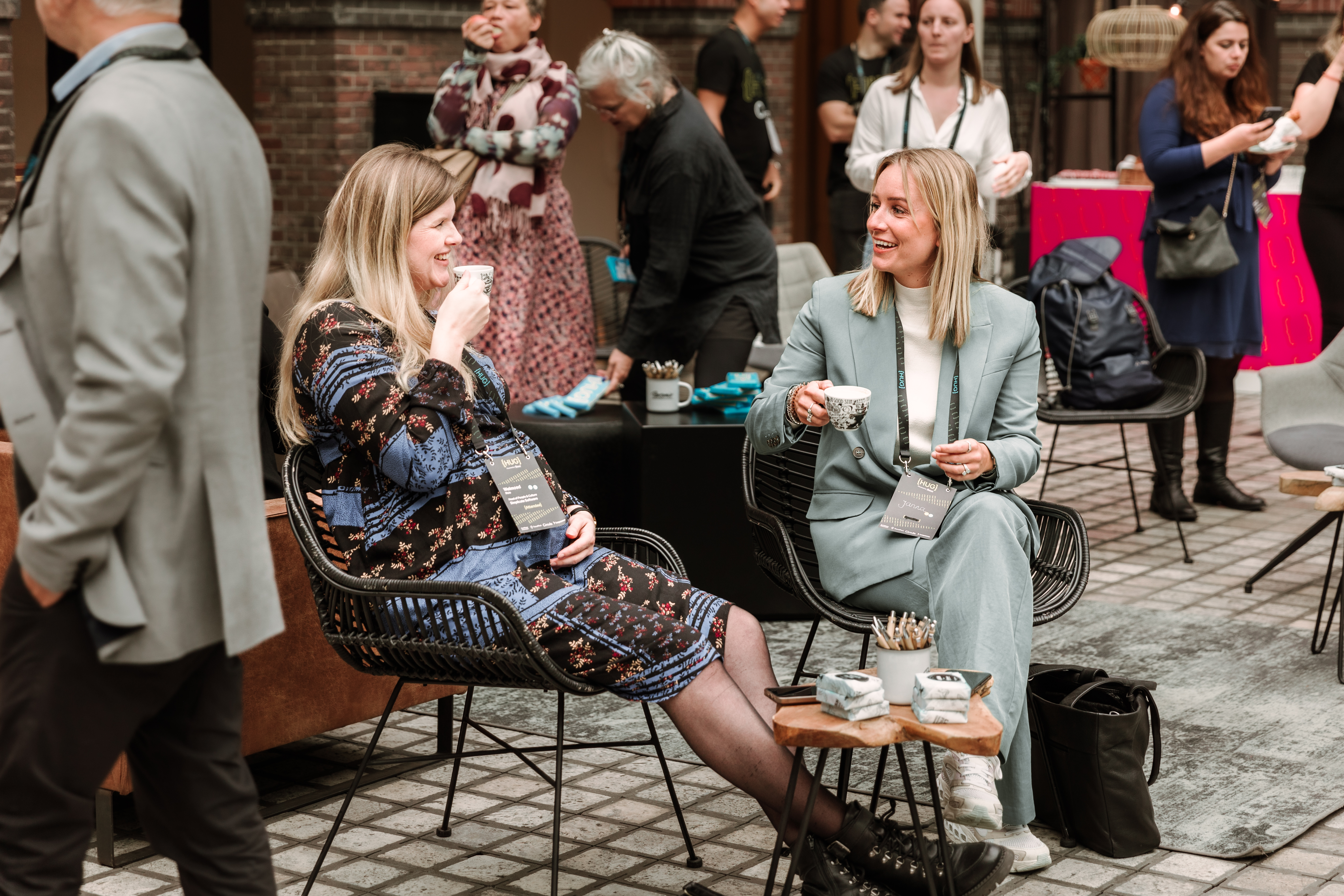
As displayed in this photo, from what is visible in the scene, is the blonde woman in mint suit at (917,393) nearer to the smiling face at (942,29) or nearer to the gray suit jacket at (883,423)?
the gray suit jacket at (883,423)

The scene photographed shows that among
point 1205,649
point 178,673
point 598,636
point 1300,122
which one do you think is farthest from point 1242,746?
point 1300,122

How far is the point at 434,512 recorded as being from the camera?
3.38 meters

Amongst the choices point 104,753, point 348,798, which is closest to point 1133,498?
point 348,798

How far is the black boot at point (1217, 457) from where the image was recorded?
7.10 m

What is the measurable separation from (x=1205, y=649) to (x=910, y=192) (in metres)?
2.10

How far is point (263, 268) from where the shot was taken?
2414mm

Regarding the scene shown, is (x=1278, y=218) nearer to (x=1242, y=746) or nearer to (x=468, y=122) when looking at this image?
(x=468, y=122)

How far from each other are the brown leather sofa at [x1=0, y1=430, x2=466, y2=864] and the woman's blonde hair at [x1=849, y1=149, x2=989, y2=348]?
1.56 meters

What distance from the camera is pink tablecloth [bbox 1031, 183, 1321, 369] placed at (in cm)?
948

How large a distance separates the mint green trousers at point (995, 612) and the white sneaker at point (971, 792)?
10 centimetres

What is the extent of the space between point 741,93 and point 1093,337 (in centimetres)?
271

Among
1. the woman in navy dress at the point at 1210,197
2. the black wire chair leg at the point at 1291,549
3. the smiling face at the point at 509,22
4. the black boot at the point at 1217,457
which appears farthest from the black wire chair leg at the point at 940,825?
the black boot at the point at 1217,457

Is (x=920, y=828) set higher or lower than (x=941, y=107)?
lower

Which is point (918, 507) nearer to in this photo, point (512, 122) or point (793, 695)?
point (793, 695)
